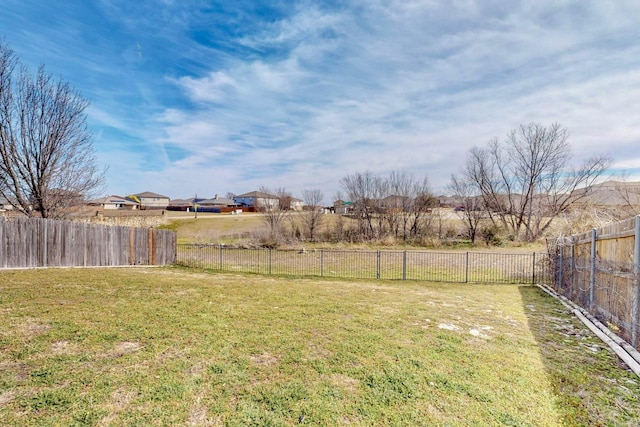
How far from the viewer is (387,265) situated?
1427cm

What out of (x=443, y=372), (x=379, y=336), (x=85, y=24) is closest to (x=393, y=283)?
A: (x=379, y=336)

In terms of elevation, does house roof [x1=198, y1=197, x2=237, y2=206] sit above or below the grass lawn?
above

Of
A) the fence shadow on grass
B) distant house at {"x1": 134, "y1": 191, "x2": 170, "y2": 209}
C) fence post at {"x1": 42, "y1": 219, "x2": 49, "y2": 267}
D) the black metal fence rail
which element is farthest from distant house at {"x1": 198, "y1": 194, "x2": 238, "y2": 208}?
the fence shadow on grass

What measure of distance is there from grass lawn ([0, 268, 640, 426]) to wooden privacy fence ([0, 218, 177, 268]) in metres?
4.07

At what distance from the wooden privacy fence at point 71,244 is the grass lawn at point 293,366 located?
160 inches

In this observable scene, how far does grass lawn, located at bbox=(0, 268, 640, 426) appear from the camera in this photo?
235 cm

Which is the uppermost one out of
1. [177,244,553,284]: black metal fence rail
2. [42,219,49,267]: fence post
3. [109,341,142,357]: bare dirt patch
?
[42,219,49,267]: fence post

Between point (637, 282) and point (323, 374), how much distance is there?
3812 millimetres

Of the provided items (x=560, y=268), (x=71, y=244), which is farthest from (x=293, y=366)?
(x=71, y=244)

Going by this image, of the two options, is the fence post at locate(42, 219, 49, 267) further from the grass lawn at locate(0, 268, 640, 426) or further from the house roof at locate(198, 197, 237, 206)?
the house roof at locate(198, 197, 237, 206)

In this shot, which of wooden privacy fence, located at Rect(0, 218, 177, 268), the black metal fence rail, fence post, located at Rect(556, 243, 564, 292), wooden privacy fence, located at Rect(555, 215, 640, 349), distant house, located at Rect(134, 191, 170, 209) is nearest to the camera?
wooden privacy fence, located at Rect(555, 215, 640, 349)

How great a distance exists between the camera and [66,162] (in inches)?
466

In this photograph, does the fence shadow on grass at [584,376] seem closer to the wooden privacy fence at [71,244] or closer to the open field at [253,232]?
→ the wooden privacy fence at [71,244]

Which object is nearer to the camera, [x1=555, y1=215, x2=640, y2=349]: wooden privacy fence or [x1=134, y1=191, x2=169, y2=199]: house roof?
[x1=555, y1=215, x2=640, y2=349]: wooden privacy fence
